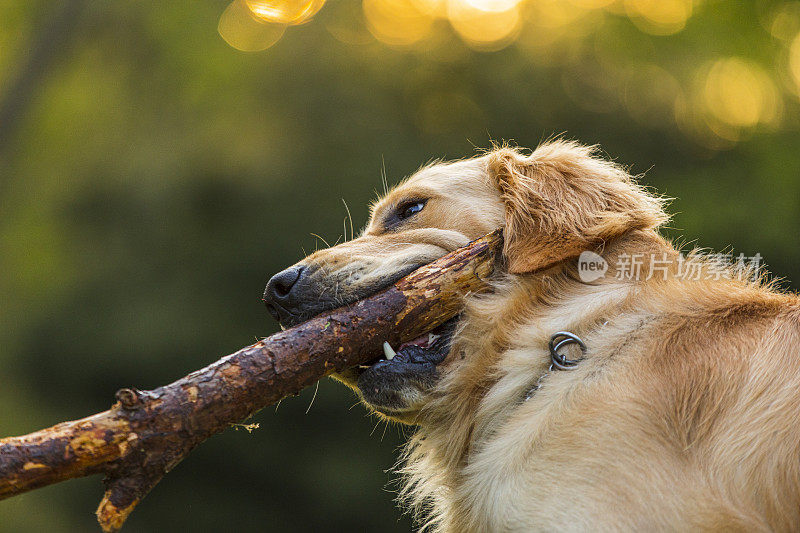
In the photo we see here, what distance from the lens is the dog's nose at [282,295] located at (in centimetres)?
325

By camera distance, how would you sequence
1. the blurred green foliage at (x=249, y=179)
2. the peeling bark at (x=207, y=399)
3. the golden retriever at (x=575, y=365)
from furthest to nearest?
the blurred green foliage at (x=249, y=179) < the golden retriever at (x=575, y=365) < the peeling bark at (x=207, y=399)

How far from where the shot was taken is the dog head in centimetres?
322

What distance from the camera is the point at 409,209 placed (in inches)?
150

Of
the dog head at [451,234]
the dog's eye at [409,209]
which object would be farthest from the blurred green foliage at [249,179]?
the dog head at [451,234]

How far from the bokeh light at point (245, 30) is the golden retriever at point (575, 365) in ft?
23.6

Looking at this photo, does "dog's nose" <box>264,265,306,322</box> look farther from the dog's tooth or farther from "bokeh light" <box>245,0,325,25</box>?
"bokeh light" <box>245,0,325,25</box>

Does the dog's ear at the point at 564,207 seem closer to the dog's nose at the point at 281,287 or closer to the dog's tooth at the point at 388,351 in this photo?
the dog's tooth at the point at 388,351

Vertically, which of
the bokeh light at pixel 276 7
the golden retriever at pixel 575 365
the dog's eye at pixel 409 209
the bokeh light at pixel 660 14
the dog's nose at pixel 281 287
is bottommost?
the golden retriever at pixel 575 365

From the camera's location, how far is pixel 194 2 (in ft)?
33.7

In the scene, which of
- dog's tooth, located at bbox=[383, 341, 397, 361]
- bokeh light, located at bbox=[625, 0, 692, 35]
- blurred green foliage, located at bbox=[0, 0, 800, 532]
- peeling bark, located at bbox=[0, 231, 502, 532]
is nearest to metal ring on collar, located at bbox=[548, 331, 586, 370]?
peeling bark, located at bbox=[0, 231, 502, 532]

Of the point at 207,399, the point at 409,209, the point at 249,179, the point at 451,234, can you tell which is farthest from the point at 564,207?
the point at 249,179

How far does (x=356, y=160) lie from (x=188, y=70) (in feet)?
9.00

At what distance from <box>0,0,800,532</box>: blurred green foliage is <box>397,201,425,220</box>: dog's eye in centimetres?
587

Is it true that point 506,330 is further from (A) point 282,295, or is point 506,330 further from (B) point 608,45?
(B) point 608,45
